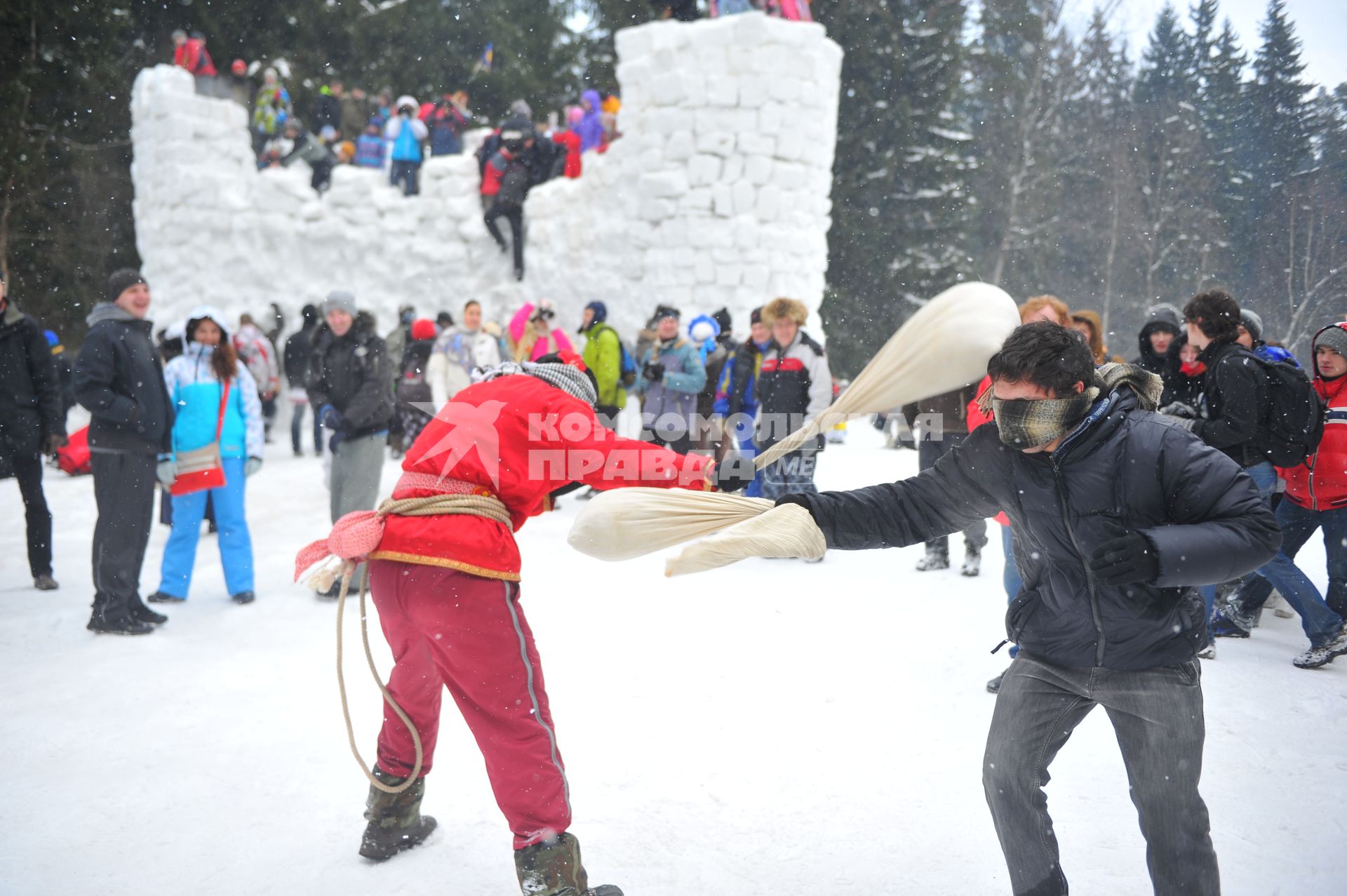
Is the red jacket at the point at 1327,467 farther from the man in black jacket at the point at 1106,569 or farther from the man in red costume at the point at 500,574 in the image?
the man in red costume at the point at 500,574

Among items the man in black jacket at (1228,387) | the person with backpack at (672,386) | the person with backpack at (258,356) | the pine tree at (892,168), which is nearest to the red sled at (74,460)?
the person with backpack at (258,356)

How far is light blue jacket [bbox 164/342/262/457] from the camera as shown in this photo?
539cm

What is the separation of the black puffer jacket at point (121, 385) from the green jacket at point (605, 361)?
353 cm

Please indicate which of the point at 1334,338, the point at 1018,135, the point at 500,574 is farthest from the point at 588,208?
the point at 500,574

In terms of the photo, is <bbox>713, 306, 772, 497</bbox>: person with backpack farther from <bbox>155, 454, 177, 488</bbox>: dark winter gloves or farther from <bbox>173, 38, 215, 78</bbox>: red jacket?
<bbox>173, 38, 215, 78</bbox>: red jacket

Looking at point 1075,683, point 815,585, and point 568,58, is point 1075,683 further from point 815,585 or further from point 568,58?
point 568,58

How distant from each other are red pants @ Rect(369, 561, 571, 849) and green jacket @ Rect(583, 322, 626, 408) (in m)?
5.29

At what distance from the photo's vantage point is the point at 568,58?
796 inches

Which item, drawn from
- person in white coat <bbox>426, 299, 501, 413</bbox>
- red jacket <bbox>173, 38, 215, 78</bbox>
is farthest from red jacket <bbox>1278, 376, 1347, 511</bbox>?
red jacket <bbox>173, 38, 215, 78</bbox>

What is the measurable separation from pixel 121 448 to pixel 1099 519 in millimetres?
4845

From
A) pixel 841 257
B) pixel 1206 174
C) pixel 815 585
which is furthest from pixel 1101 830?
pixel 841 257

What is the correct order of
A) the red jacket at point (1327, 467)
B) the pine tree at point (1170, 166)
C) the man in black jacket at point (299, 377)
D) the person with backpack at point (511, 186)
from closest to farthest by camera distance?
the red jacket at point (1327, 467) → the pine tree at point (1170, 166) → the man in black jacket at point (299, 377) → the person with backpack at point (511, 186)

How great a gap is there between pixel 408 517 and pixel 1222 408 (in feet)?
11.5

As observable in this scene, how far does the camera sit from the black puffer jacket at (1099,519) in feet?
6.27
